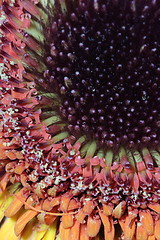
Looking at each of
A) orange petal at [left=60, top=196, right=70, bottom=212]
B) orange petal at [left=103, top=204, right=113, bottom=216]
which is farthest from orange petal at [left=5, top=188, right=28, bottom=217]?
orange petal at [left=103, top=204, right=113, bottom=216]

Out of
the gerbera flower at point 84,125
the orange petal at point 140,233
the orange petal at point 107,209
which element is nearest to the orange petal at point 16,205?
the gerbera flower at point 84,125

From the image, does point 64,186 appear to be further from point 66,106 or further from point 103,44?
point 103,44

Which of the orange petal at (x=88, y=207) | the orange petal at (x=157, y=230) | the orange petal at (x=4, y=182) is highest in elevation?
the orange petal at (x=4, y=182)

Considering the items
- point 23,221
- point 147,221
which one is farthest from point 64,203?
point 147,221

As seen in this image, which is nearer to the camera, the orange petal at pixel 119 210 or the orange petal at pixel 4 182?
the orange petal at pixel 119 210

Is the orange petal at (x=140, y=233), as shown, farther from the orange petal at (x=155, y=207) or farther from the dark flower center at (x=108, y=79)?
the dark flower center at (x=108, y=79)

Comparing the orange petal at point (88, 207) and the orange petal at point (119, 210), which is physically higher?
the orange petal at point (88, 207)

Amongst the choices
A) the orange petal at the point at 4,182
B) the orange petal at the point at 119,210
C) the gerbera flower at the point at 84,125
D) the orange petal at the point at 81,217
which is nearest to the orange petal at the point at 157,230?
the gerbera flower at the point at 84,125
